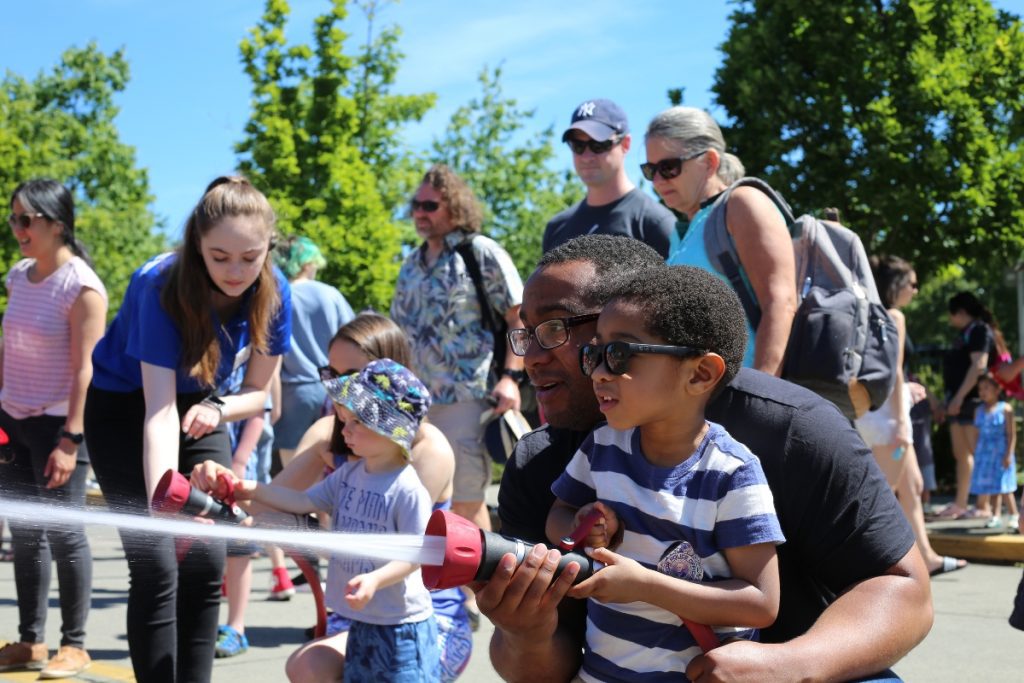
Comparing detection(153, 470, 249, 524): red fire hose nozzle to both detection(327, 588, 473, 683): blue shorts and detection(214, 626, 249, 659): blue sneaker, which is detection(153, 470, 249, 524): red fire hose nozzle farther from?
detection(214, 626, 249, 659): blue sneaker

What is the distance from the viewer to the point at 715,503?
2225 mm

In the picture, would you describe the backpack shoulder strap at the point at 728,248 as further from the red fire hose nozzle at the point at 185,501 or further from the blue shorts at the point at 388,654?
the red fire hose nozzle at the point at 185,501

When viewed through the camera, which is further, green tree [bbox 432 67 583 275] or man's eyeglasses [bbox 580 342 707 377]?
green tree [bbox 432 67 583 275]

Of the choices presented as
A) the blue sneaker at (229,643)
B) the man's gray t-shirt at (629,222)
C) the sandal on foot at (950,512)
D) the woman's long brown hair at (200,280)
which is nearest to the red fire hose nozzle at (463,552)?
the woman's long brown hair at (200,280)

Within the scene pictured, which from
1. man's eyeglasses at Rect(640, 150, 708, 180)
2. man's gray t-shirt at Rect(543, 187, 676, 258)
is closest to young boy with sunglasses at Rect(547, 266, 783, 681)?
man's eyeglasses at Rect(640, 150, 708, 180)

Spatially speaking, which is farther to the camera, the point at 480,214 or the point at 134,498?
the point at 480,214

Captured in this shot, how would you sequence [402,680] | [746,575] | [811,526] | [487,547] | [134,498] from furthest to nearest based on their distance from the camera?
[134,498], [402,680], [811,526], [746,575], [487,547]

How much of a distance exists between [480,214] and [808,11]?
13.3 metres

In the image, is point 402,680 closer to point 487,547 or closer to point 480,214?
point 487,547

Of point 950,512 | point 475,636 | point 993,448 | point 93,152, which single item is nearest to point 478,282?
point 475,636

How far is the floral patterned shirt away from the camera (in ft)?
20.2

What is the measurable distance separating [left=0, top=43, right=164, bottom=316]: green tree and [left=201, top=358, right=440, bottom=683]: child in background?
33.9 m

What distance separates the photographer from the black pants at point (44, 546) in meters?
5.43

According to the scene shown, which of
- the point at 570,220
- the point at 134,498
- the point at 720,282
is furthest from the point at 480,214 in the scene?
the point at 720,282
